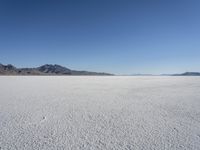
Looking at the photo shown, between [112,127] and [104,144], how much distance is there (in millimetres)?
695

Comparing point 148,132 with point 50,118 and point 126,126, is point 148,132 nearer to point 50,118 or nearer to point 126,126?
point 126,126

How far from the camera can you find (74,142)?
234 cm

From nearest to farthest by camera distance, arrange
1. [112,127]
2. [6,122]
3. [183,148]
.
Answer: [183,148] < [112,127] < [6,122]

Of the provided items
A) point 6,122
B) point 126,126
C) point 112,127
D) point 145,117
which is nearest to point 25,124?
point 6,122

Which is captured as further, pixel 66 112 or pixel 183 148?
pixel 66 112

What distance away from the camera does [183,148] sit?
7.13ft

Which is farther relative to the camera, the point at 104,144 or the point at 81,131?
the point at 81,131

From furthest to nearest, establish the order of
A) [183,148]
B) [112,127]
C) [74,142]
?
[112,127], [74,142], [183,148]

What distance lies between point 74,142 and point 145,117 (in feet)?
6.19

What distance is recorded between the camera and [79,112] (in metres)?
4.02

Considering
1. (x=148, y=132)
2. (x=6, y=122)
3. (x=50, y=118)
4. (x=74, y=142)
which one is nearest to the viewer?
(x=74, y=142)

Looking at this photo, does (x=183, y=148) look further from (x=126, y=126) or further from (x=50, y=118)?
(x=50, y=118)

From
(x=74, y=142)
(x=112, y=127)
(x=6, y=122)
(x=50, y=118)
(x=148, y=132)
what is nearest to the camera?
(x=74, y=142)

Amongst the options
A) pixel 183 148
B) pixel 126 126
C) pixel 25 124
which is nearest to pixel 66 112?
pixel 25 124
